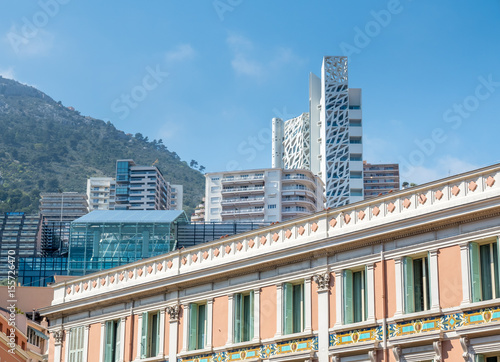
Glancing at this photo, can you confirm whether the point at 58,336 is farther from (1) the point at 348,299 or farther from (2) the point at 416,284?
(2) the point at 416,284

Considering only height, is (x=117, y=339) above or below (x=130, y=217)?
below

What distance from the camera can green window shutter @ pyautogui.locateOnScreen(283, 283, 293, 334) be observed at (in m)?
43.1

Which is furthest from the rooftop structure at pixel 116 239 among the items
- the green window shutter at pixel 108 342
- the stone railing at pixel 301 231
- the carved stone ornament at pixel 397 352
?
the carved stone ornament at pixel 397 352

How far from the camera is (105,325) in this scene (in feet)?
170

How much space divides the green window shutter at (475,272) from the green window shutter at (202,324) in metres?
15.8

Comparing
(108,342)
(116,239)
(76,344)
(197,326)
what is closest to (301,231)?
(197,326)

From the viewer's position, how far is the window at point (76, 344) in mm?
52625

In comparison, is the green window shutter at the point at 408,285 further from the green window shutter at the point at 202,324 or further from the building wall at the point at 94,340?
the building wall at the point at 94,340

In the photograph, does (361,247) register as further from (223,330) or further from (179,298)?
(179,298)

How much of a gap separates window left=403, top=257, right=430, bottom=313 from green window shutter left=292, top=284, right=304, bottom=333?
603 cm

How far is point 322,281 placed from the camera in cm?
4203

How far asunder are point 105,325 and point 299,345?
14.2 metres

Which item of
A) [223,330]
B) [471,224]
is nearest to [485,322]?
[471,224]

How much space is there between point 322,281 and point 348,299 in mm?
1663
